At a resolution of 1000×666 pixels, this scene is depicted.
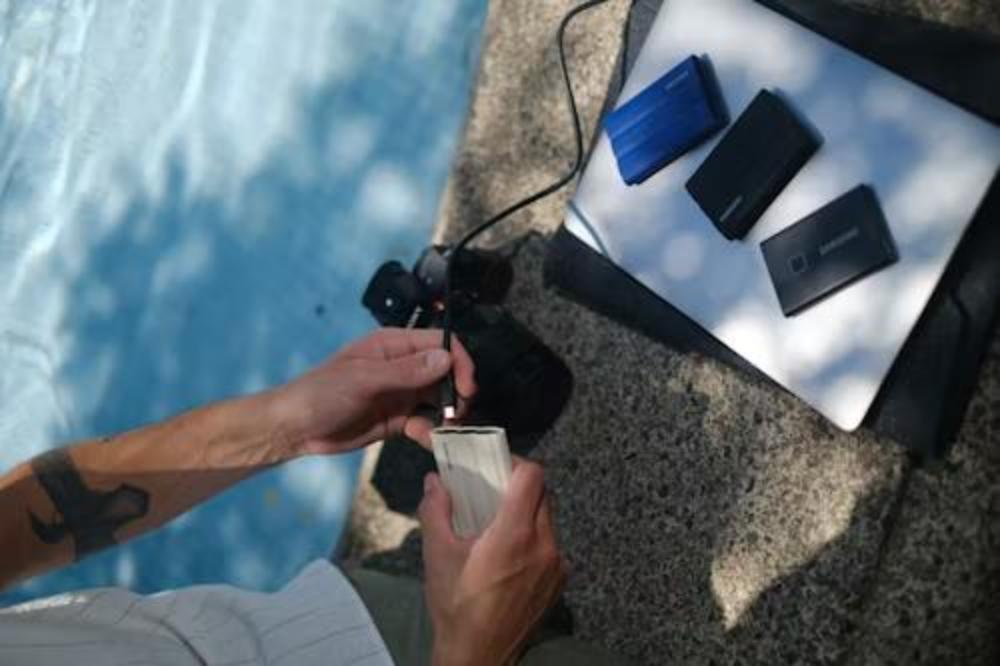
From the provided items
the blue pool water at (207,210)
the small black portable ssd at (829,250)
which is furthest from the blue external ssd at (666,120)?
the blue pool water at (207,210)

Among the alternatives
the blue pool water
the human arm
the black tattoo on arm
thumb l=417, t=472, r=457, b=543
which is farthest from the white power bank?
the blue pool water

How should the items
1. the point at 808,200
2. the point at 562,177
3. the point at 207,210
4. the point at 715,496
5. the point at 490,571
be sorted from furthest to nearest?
the point at 207,210
the point at 562,177
the point at 715,496
the point at 808,200
the point at 490,571

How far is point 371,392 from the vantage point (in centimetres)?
91

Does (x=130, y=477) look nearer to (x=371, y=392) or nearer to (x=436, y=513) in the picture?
(x=371, y=392)

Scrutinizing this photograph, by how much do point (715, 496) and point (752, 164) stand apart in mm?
336

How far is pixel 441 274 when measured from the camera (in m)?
1.08

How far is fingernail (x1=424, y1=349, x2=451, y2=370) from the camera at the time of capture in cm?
89

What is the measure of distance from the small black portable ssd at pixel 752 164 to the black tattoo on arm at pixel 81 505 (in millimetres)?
645

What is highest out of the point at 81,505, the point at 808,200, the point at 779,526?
the point at 808,200

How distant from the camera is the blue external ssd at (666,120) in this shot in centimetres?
90

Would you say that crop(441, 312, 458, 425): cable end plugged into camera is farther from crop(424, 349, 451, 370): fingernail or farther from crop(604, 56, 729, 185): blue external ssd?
crop(604, 56, 729, 185): blue external ssd

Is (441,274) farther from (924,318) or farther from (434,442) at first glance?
(924,318)

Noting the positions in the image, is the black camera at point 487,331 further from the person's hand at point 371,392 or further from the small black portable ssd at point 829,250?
the small black portable ssd at point 829,250

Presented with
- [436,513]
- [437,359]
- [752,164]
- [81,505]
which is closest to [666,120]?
[752,164]
